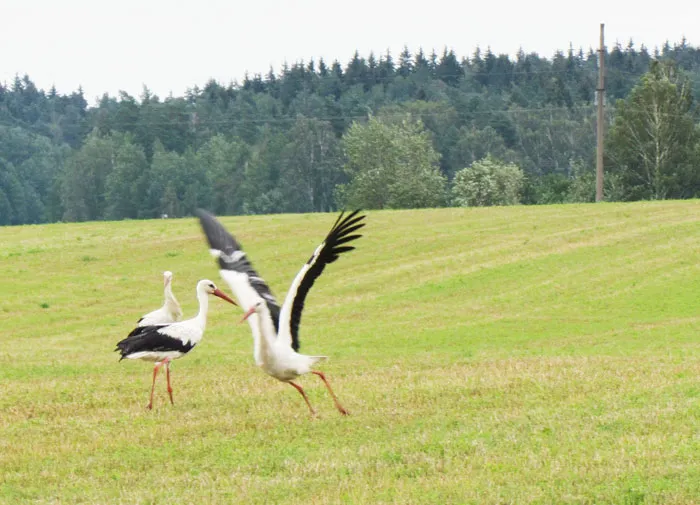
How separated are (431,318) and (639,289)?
7.18 meters

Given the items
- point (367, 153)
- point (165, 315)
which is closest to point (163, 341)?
point (165, 315)

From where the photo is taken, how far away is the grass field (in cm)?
1093

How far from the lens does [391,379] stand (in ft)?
61.2

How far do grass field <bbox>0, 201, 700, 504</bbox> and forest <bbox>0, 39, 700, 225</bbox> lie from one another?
152 feet

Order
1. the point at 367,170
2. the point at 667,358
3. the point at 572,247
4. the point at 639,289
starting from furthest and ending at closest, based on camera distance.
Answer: the point at 367,170
the point at 572,247
the point at 639,289
the point at 667,358

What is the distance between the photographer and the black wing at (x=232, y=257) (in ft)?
50.2

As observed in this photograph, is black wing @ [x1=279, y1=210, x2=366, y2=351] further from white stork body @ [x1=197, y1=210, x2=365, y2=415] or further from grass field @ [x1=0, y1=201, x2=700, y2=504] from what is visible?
grass field @ [x1=0, y1=201, x2=700, y2=504]

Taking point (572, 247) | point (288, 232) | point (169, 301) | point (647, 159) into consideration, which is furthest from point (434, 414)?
point (647, 159)

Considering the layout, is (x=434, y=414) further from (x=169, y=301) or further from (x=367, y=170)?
(x=367, y=170)

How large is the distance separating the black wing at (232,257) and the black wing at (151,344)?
4.98 feet

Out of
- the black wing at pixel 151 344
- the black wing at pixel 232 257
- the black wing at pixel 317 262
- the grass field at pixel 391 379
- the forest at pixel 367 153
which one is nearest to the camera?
the grass field at pixel 391 379

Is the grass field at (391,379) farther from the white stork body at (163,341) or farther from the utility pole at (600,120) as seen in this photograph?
the utility pole at (600,120)

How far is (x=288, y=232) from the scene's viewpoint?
Answer: 52688 mm

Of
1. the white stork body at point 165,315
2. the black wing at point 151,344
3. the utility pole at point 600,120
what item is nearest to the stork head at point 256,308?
the black wing at point 151,344
